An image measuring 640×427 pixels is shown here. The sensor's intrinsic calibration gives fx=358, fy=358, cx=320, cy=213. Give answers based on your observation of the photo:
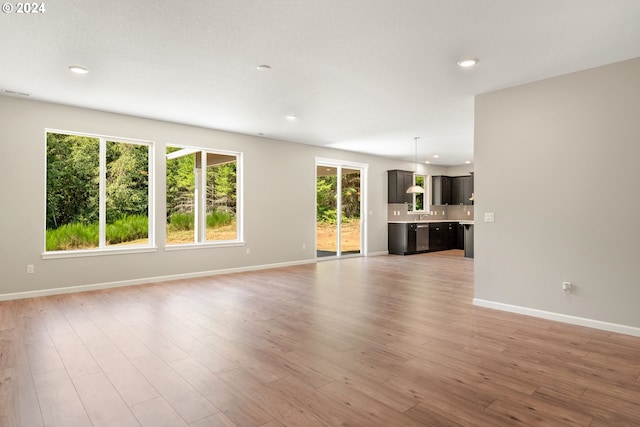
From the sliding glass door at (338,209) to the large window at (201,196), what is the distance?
7.61ft

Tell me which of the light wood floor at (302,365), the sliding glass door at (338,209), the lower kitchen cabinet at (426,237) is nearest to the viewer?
the light wood floor at (302,365)

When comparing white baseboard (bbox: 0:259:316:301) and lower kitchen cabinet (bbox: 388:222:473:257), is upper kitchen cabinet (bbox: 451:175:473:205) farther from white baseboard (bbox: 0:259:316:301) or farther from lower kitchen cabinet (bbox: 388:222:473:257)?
white baseboard (bbox: 0:259:316:301)

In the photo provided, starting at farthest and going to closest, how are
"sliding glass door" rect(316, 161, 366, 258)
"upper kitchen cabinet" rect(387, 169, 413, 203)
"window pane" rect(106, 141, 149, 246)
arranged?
1. "upper kitchen cabinet" rect(387, 169, 413, 203)
2. "sliding glass door" rect(316, 161, 366, 258)
3. "window pane" rect(106, 141, 149, 246)

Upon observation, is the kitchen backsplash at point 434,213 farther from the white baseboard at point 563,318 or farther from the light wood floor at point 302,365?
the white baseboard at point 563,318

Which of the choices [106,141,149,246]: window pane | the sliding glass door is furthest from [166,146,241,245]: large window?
the sliding glass door

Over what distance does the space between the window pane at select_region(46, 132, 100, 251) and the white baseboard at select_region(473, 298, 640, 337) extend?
576cm

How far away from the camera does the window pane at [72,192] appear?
5254 mm

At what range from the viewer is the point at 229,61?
11.9 feet

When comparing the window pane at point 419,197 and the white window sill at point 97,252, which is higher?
the window pane at point 419,197

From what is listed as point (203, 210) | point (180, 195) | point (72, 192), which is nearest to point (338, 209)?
point (203, 210)

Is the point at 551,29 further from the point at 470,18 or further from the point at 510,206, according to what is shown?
the point at 510,206

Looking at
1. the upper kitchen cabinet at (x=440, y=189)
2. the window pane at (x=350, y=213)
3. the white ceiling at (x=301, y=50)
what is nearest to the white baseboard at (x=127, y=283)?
the window pane at (x=350, y=213)

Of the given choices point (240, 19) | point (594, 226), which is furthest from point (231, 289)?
point (594, 226)

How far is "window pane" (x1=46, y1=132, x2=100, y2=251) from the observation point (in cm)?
525
